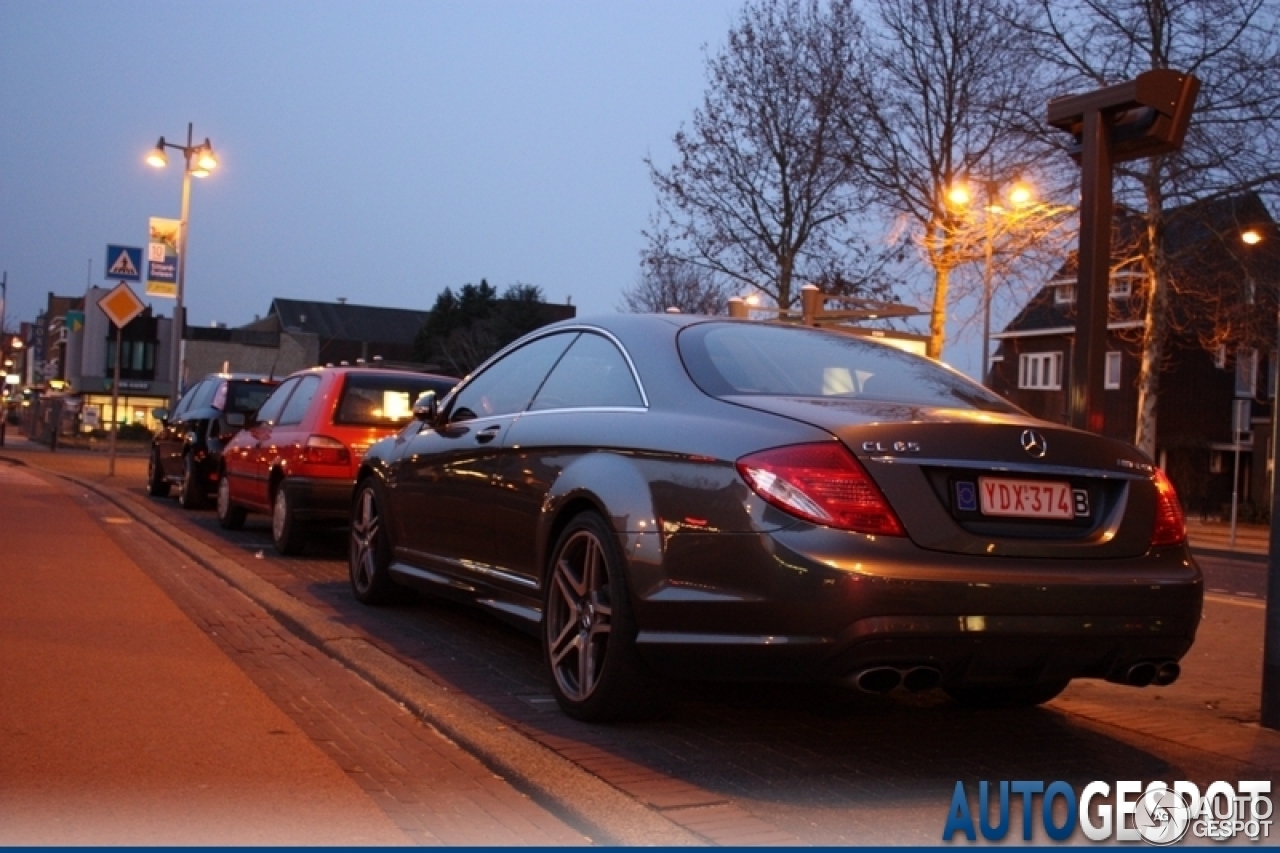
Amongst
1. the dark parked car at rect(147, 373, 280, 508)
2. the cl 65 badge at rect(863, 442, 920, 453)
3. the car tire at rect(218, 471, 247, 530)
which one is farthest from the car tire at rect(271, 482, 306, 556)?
the cl 65 badge at rect(863, 442, 920, 453)

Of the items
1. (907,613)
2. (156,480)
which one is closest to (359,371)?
(907,613)

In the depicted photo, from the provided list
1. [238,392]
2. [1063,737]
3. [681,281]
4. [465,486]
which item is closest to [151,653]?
[465,486]

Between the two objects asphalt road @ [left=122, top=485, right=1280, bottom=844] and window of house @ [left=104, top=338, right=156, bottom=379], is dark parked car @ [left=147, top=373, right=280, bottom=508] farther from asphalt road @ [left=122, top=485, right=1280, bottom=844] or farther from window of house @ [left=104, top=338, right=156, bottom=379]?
window of house @ [left=104, top=338, right=156, bottom=379]

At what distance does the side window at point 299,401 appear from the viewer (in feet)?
37.8

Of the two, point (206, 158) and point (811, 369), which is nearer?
point (811, 369)

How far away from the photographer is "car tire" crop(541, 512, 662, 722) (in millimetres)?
5199

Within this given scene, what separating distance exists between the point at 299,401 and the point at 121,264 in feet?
56.7

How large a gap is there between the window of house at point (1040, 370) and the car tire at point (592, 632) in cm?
4996

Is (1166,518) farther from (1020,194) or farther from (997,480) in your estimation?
(1020,194)

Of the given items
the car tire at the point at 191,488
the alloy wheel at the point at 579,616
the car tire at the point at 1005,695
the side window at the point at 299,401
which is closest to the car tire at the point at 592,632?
the alloy wheel at the point at 579,616

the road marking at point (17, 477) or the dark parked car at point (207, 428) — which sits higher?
the dark parked car at point (207, 428)

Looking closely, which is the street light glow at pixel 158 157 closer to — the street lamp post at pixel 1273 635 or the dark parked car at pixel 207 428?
the dark parked car at pixel 207 428

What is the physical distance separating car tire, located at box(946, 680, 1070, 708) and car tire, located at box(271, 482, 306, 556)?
622 centimetres

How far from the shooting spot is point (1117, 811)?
4523mm
